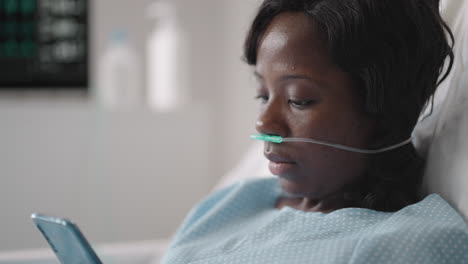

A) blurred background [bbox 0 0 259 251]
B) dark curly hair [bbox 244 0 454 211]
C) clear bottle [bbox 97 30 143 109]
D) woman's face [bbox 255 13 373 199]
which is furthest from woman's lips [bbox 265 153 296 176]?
clear bottle [bbox 97 30 143 109]

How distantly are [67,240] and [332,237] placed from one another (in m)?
0.31

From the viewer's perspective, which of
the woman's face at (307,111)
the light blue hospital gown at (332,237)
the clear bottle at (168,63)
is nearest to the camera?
the light blue hospital gown at (332,237)

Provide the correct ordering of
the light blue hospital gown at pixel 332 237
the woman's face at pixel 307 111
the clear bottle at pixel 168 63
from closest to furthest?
the light blue hospital gown at pixel 332 237 < the woman's face at pixel 307 111 < the clear bottle at pixel 168 63

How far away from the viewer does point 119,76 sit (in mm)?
2279

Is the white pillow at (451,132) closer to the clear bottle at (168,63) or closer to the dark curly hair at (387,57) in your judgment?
the dark curly hair at (387,57)

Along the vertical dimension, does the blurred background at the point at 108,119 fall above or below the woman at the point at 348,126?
below

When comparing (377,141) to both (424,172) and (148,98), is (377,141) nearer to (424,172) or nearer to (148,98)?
(424,172)

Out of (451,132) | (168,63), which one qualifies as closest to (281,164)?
(451,132)

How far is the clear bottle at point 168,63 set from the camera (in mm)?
2193

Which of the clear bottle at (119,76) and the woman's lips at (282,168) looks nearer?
the woman's lips at (282,168)

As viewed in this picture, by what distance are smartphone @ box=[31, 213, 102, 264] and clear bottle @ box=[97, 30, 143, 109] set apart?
1621 millimetres

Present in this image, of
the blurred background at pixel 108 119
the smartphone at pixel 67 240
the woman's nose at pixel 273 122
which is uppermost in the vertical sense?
the woman's nose at pixel 273 122

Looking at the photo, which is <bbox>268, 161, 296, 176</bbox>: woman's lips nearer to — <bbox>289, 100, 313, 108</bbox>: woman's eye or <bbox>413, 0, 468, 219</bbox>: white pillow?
<bbox>289, 100, 313, 108</bbox>: woman's eye

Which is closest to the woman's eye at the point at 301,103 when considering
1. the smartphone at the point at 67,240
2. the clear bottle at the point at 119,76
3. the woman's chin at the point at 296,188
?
the woman's chin at the point at 296,188
